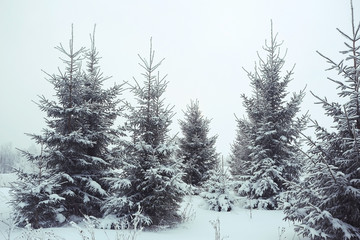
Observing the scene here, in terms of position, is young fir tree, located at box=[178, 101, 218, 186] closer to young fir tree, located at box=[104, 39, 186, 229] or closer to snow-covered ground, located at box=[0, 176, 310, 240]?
snow-covered ground, located at box=[0, 176, 310, 240]

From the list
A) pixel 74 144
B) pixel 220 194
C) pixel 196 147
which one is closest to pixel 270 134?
pixel 220 194

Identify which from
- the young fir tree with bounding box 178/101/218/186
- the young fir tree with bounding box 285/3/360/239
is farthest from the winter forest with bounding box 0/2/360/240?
the young fir tree with bounding box 178/101/218/186

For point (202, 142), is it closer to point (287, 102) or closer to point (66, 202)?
point (287, 102)

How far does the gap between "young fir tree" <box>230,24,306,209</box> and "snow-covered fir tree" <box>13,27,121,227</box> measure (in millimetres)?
6336

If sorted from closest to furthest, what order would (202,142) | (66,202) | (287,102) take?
(66,202), (287,102), (202,142)

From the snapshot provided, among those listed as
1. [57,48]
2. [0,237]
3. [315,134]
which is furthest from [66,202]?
[315,134]

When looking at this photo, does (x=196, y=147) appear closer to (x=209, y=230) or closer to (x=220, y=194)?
(x=220, y=194)

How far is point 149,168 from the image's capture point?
7.64m

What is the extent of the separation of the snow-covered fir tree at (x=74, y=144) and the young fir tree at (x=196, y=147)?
23.2ft

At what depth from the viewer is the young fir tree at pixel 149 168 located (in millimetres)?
7062

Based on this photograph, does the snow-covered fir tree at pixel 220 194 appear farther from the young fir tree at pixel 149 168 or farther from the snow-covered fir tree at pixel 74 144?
the snow-covered fir tree at pixel 74 144

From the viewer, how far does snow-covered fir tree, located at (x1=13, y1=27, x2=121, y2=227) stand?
787 centimetres

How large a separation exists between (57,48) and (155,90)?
4079mm

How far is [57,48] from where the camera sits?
9.01 metres
